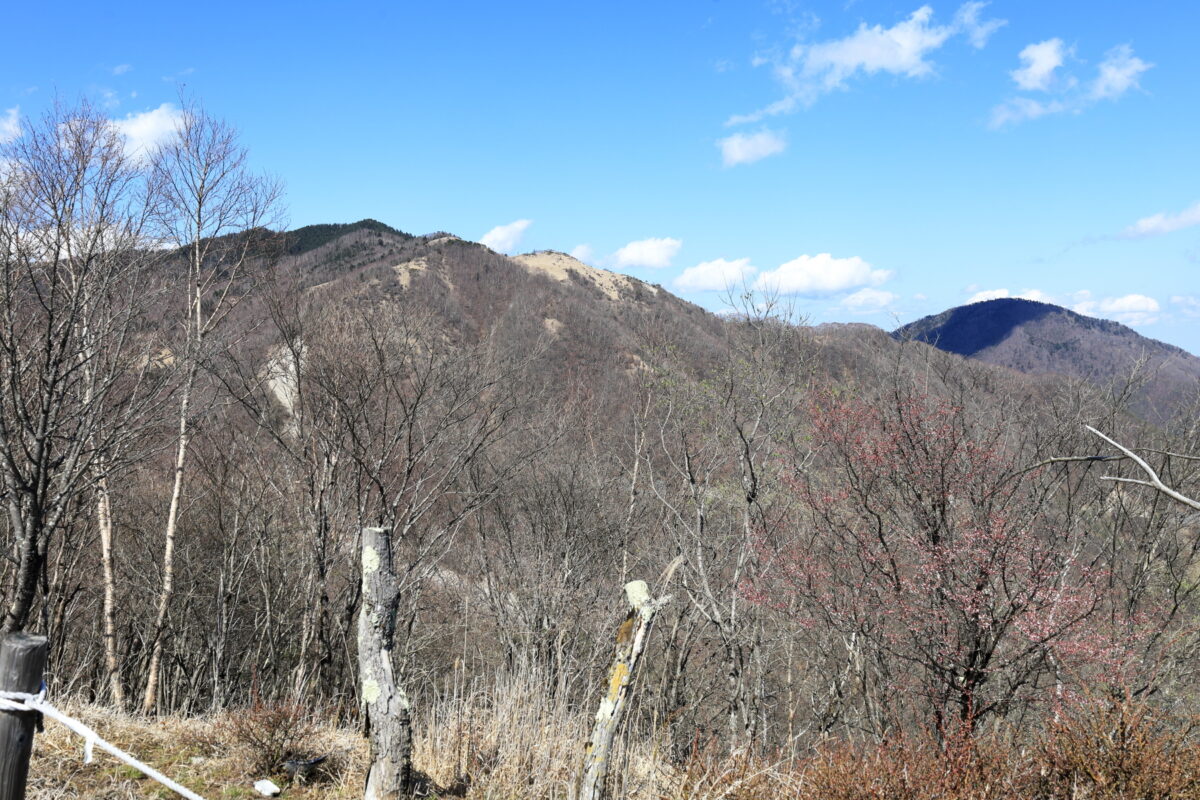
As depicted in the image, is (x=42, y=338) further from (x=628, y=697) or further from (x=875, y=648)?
(x=875, y=648)

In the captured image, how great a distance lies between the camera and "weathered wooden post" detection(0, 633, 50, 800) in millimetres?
1937

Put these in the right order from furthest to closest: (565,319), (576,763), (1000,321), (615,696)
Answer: (1000,321)
(565,319)
(576,763)
(615,696)

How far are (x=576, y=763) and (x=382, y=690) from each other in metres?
1.14

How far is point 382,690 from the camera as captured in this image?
12.0ft

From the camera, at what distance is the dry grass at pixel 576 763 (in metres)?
3.77

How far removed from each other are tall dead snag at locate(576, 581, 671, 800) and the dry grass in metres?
0.34

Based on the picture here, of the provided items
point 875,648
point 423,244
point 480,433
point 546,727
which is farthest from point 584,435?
point 423,244

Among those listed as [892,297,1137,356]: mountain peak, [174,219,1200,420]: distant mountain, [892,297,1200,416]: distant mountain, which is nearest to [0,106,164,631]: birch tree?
[174,219,1200,420]: distant mountain

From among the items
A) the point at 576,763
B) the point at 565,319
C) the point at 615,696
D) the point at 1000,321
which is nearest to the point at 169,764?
the point at 576,763

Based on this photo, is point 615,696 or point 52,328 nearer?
point 615,696

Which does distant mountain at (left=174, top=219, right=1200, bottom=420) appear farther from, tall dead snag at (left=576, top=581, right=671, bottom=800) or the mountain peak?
the mountain peak

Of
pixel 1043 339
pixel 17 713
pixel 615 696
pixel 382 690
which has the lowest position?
pixel 382 690

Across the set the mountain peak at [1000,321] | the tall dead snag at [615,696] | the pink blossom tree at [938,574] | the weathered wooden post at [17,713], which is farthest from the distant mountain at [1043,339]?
the weathered wooden post at [17,713]

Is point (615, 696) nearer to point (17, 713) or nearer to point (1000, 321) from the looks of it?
point (17, 713)
